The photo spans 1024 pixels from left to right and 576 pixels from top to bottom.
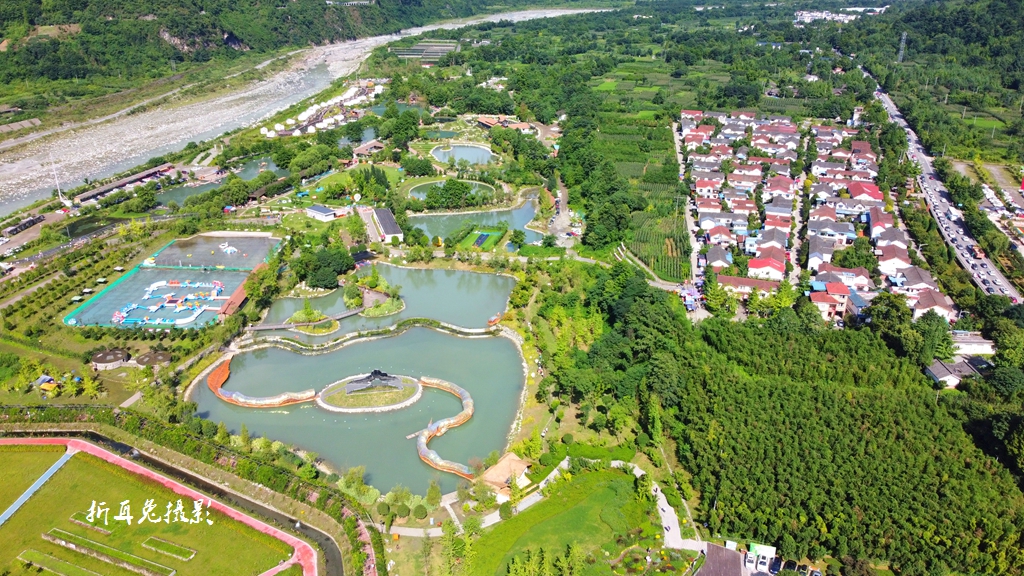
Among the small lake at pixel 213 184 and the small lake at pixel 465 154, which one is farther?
the small lake at pixel 465 154

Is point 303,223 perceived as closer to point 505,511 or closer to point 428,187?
point 428,187

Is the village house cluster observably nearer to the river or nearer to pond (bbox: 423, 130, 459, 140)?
pond (bbox: 423, 130, 459, 140)

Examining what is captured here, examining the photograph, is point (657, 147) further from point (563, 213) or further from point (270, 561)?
point (270, 561)

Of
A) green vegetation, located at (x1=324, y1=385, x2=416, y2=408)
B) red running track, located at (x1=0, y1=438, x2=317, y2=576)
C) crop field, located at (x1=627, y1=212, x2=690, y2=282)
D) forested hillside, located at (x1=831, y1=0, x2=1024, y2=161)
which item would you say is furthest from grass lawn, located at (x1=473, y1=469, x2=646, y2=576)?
forested hillside, located at (x1=831, y1=0, x2=1024, y2=161)

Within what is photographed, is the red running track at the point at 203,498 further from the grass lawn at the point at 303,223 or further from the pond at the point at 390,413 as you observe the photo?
the grass lawn at the point at 303,223

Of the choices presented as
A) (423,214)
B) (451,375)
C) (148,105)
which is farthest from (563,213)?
(148,105)

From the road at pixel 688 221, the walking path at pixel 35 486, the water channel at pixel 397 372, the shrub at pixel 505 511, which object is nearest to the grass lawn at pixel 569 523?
the shrub at pixel 505 511

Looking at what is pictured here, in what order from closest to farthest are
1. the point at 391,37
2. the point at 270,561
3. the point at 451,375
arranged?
the point at 270,561
the point at 451,375
the point at 391,37
